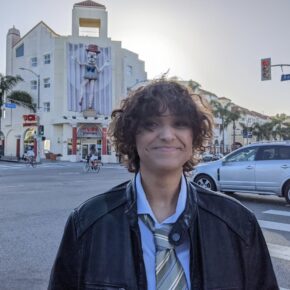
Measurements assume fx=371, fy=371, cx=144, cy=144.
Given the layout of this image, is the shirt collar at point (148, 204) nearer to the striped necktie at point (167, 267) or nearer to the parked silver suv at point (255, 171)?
the striped necktie at point (167, 267)

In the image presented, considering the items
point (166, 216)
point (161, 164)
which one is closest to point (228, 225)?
point (166, 216)

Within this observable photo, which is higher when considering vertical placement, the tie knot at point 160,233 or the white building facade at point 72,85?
the white building facade at point 72,85

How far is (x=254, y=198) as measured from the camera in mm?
11477

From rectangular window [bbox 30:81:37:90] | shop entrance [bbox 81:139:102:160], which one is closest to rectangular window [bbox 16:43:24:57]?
rectangular window [bbox 30:81:37:90]

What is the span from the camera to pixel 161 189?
5.71 ft

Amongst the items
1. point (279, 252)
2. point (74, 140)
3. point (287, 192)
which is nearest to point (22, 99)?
point (74, 140)

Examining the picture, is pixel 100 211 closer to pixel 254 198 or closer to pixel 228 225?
pixel 228 225

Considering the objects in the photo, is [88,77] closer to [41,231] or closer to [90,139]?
[90,139]

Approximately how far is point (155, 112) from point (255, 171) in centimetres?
943

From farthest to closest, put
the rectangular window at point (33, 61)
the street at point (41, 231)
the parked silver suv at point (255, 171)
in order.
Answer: the rectangular window at point (33, 61) → the parked silver suv at point (255, 171) → the street at point (41, 231)

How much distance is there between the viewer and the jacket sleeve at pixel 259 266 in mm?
1648

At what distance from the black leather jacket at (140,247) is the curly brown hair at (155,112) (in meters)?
0.28

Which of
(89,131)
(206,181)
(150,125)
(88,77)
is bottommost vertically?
(206,181)

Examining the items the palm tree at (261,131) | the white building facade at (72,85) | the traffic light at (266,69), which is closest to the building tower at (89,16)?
the white building facade at (72,85)
